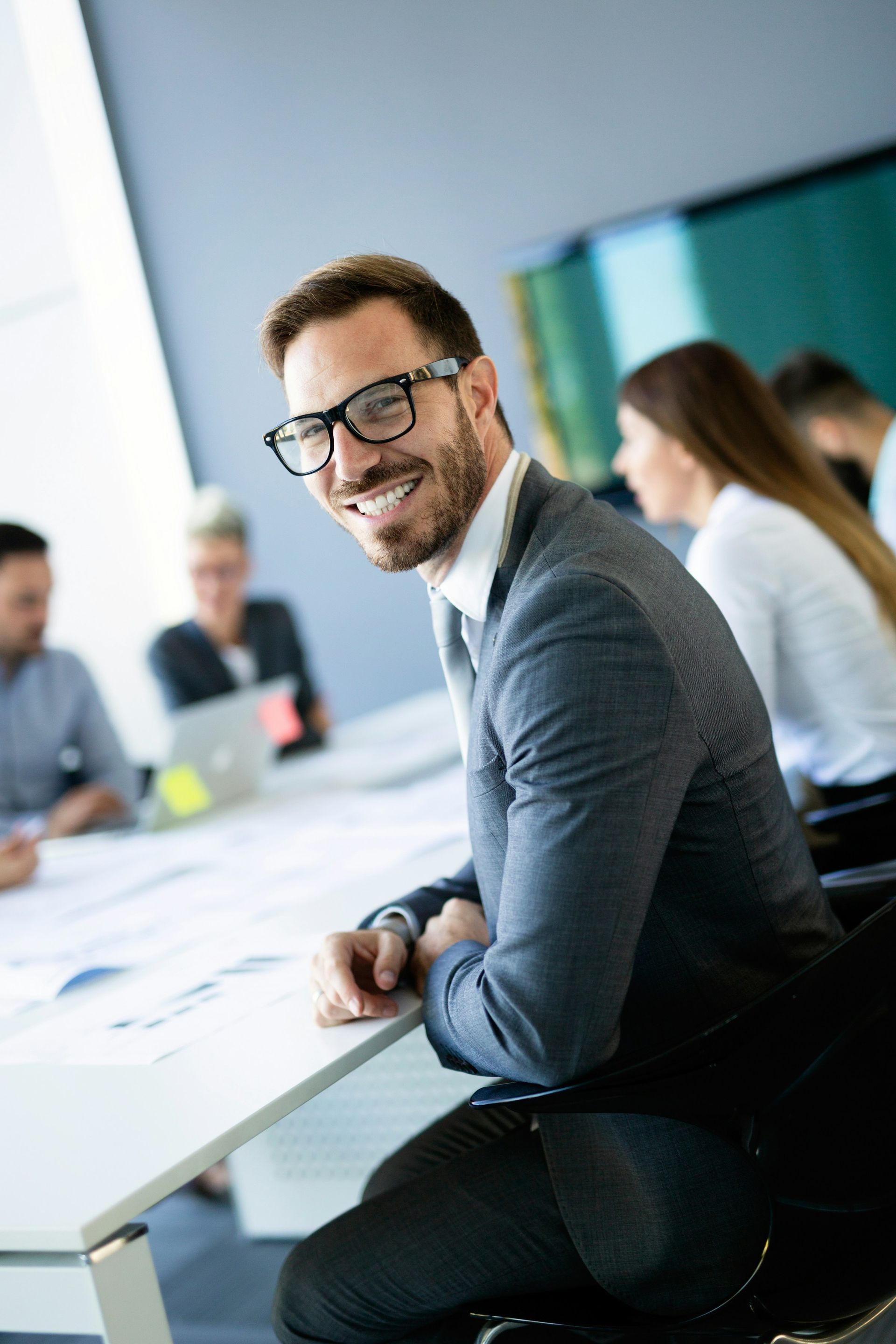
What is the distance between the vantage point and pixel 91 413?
211 inches

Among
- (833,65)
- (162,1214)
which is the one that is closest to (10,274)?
(833,65)

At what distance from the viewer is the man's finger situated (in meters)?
1.26

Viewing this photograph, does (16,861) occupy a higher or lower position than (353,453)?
lower

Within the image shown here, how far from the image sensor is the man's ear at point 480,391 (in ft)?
4.35

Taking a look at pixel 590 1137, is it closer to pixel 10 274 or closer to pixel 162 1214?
pixel 162 1214

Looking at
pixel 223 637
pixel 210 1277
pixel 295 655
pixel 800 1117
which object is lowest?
pixel 210 1277

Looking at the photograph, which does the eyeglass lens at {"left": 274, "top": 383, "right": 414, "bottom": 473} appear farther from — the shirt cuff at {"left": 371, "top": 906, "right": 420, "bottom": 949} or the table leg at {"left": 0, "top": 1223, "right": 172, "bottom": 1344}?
the table leg at {"left": 0, "top": 1223, "right": 172, "bottom": 1344}

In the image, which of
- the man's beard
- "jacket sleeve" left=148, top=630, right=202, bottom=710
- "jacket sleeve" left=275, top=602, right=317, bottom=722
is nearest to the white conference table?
the man's beard

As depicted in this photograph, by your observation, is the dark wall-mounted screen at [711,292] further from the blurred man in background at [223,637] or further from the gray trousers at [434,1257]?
the gray trousers at [434,1257]

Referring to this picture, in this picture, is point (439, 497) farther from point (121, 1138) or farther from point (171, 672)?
point (171, 672)

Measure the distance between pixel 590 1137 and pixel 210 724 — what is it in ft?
5.83

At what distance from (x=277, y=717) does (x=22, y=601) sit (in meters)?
0.80

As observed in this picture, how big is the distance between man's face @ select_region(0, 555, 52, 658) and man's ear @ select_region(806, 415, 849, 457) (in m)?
2.20

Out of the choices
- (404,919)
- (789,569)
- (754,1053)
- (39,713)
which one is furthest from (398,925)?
(39,713)
